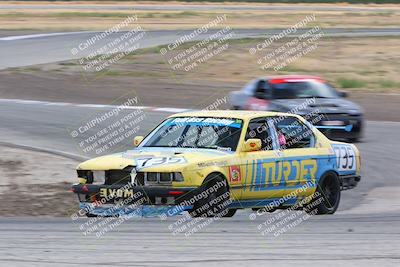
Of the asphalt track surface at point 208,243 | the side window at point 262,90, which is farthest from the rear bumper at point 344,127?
the asphalt track surface at point 208,243

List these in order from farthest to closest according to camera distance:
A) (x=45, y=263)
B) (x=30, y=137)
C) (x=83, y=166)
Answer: (x=30, y=137) → (x=83, y=166) → (x=45, y=263)

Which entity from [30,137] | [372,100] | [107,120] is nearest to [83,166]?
[30,137]

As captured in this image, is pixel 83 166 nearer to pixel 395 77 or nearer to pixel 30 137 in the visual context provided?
pixel 30 137

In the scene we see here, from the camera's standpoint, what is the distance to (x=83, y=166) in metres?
11.1

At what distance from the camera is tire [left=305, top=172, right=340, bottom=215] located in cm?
1202

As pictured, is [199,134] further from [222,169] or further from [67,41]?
[67,41]

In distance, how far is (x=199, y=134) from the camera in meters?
11.7

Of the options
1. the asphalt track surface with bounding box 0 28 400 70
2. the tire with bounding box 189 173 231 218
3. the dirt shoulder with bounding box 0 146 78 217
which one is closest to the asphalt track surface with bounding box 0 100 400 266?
the tire with bounding box 189 173 231 218

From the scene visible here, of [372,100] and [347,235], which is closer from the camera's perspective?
[347,235]

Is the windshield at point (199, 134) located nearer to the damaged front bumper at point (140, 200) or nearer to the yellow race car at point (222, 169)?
the yellow race car at point (222, 169)

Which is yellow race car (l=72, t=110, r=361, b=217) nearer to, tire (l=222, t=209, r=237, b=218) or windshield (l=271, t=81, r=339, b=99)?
tire (l=222, t=209, r=237, b=218)

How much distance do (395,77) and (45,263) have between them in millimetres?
26361

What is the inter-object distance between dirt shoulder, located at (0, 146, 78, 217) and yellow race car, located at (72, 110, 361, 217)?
3.75 feet

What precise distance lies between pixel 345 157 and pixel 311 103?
719 cm
